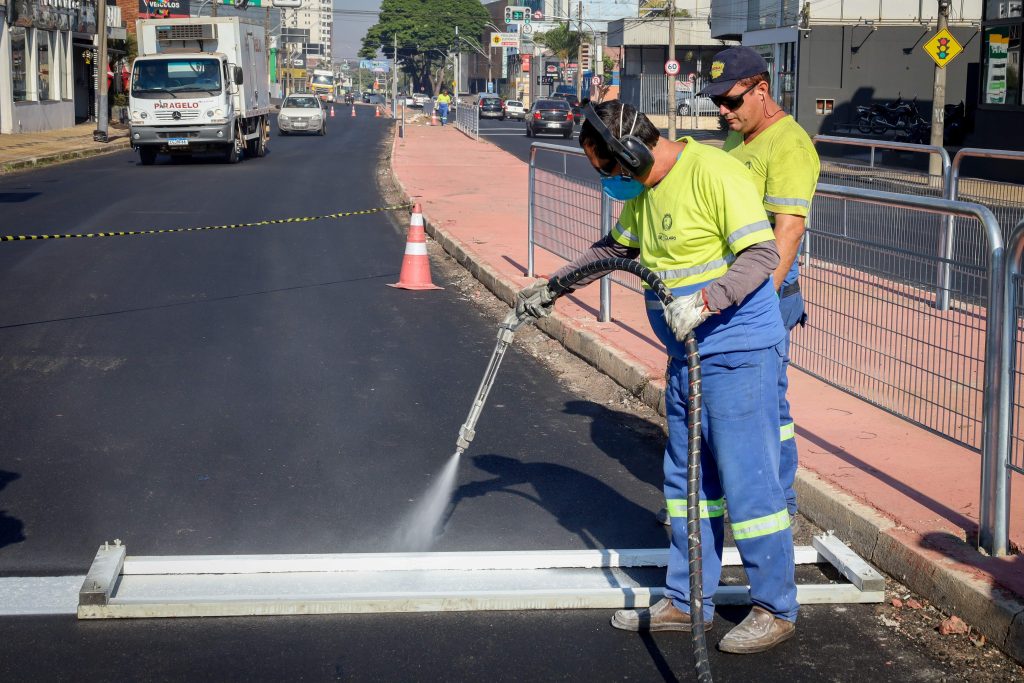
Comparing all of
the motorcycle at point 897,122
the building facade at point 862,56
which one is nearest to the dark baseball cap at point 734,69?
the motorcycle at point 897,122

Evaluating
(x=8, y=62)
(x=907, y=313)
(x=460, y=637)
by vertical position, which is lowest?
(x=460, y=637)

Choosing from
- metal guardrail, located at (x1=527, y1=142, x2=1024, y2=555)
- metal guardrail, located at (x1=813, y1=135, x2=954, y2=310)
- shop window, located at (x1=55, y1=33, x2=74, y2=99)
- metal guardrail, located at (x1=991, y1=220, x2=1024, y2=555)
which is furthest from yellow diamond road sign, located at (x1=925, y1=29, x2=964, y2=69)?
shop window, located at (x1=55, y1=33, x2=74, y2=99)

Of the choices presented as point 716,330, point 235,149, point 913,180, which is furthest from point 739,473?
point 235,149

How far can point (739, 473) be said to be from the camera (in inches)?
155

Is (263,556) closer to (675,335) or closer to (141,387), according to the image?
(675,335)

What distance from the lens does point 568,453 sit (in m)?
6.45

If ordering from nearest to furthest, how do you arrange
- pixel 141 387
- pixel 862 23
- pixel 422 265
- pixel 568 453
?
pixel 568 453, pixel 141 387, pixel 422 265, pixel 862 23

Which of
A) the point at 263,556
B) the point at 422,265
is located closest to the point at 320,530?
the point at 263,556

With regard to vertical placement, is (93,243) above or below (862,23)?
below

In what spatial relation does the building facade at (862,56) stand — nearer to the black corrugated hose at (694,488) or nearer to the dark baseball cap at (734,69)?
the dark baseball cap at (734,69)

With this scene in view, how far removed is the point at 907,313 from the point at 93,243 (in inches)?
433

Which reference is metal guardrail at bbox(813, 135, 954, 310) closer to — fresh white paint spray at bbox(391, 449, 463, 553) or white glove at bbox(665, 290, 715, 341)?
white glove at bbox(665, 290, 715, 341)

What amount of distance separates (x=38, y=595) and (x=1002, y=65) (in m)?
25.9

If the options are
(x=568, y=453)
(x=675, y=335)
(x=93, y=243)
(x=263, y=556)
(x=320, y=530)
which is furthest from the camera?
(x=93, y=243)
